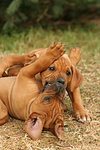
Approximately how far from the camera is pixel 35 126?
224 centimetres

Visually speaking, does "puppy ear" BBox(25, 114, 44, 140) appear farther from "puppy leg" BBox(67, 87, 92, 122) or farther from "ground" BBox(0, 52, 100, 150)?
"puppy leg" BBox(67, 87, 92, 122)

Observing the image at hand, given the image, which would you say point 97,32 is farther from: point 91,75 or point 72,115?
point 72,115

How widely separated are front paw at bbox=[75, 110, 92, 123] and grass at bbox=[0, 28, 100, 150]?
0.05 meters


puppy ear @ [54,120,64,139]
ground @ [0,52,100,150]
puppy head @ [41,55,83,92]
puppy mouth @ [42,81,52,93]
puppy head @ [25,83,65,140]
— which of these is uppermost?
puppy head @ [41,55,83,92]

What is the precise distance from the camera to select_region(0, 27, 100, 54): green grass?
568 centimetres

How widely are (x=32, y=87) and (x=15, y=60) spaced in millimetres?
864

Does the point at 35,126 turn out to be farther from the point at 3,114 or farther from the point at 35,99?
the point at 3,114

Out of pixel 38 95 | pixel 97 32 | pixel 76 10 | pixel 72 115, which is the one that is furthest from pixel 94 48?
pixel 38 95

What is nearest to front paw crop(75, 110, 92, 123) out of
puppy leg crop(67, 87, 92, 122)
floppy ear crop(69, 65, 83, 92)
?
puppy leg crop(67, 87, 92, 122)

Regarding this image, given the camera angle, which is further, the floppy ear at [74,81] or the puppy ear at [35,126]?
the floppy ear at [74,81]

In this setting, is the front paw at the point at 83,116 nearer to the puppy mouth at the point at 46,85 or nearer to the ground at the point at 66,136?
the ground at the point at 66,136

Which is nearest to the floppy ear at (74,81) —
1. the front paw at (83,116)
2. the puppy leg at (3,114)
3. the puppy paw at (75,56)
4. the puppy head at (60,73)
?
the puppy head at (60,73)

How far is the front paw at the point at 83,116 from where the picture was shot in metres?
2.79

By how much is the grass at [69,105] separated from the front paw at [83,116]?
2.0 inches
